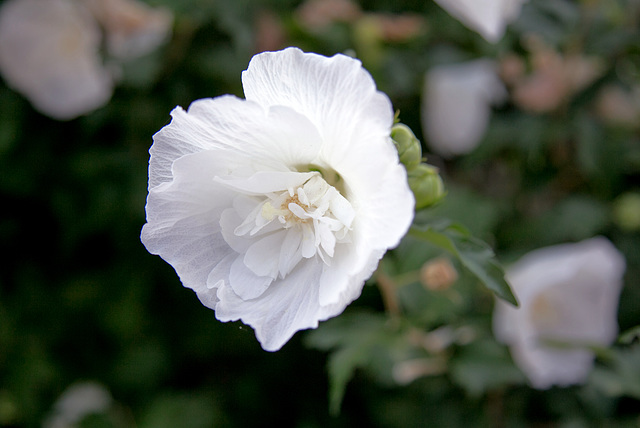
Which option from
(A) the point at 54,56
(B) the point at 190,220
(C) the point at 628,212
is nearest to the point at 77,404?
(A) the point at 54,56

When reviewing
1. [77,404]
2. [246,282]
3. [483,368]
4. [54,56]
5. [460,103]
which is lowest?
[77,404]

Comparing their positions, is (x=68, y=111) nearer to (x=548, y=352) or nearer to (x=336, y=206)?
(x=336, y=206)

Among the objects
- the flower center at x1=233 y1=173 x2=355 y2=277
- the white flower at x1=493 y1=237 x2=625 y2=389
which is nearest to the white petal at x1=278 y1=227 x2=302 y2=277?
the flower center at x1=233 y1=173 x2=355 y2=277

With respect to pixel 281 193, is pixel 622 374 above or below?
below

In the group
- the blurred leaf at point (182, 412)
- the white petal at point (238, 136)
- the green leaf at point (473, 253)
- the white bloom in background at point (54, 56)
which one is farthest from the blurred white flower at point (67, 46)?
the green leaf at point (473, 253)

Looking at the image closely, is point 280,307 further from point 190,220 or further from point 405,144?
point 405,144

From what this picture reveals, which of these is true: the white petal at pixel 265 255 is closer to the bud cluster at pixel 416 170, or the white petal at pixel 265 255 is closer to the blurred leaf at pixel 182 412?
the bud cluster at pixel 416 170

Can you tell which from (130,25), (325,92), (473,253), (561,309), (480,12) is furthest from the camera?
(561,309)
